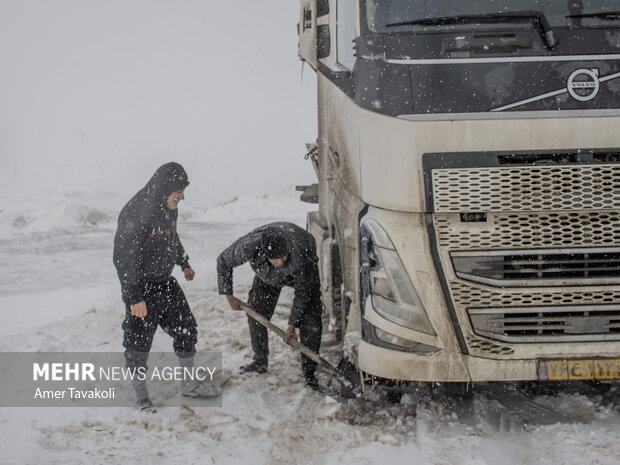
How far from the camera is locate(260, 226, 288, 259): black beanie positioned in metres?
4.16

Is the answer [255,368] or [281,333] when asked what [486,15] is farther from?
[255,368]

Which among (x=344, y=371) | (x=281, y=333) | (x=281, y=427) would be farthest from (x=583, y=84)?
(x=281, y=427)

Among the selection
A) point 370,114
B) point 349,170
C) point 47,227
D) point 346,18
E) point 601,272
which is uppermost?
point 346,18

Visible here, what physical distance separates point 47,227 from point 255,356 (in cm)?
908

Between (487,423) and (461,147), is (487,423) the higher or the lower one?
the lower one

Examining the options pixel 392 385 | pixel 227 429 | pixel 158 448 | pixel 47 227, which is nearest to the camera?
pixel 158 448

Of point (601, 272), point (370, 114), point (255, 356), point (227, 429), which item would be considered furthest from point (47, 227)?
point (601, 272)

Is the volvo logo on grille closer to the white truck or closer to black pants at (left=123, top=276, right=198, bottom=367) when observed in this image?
the white truck

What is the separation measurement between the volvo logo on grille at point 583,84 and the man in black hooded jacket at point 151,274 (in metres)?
2.64

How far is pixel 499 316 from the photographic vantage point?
3.29m

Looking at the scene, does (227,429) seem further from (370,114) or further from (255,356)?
(370,114)

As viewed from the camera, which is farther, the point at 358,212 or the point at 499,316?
the point at 358,212

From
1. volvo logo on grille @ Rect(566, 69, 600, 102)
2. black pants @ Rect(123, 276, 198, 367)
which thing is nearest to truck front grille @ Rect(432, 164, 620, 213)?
volvo logo on grille @ Rect(566, 69, 600, 102)

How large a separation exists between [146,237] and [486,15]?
8.71 ft
